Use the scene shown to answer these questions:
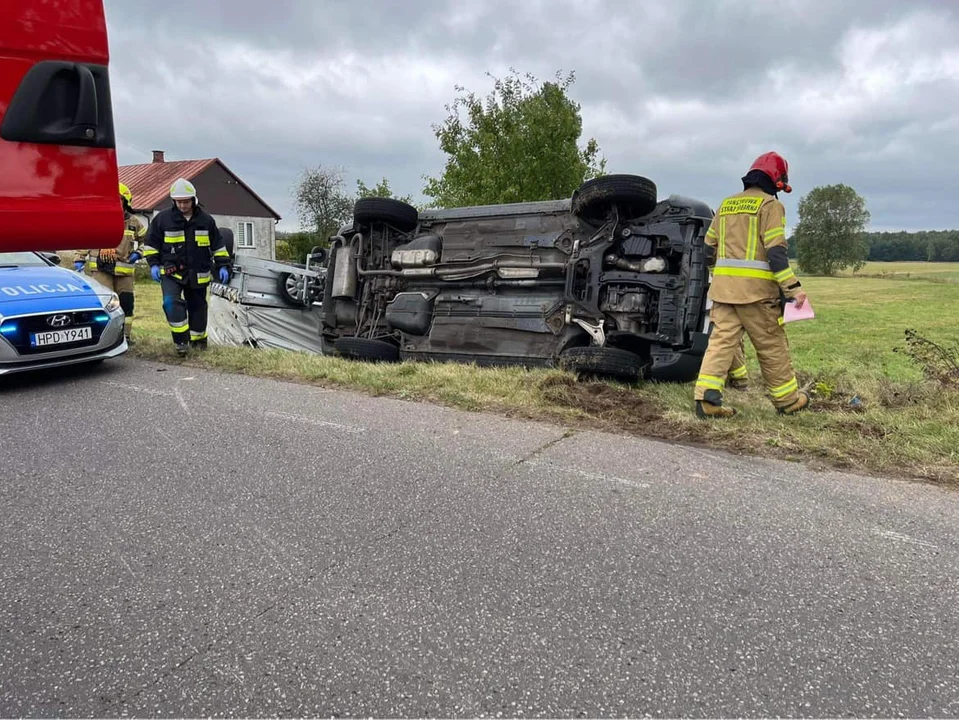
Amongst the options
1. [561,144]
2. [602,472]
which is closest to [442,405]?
[602,472]

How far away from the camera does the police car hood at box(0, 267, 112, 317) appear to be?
5426mm

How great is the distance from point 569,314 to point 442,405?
6.19ft

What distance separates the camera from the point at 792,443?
388 cm

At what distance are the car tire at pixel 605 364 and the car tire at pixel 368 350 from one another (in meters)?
2.29

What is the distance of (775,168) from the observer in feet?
15.5

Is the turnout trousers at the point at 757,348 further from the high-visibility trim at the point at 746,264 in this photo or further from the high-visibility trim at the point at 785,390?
the high-visibility trim at the point at 746,264

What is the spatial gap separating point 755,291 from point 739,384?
1.41 m

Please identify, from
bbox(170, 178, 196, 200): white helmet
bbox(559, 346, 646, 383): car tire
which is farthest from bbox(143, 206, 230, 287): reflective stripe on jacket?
bbox(559, 346, 646, 383): car tire

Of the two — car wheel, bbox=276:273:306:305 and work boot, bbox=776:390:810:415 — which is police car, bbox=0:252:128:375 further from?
work boot, bbox=776:390:810:415

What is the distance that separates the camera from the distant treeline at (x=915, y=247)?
228ft

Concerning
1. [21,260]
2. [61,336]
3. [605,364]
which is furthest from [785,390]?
[21,260]

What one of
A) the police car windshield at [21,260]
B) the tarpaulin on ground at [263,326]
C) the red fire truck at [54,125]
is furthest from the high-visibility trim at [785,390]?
the police car windshield at [21,260]

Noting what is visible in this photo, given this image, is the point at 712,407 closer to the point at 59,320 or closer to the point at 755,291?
the point at 755,291

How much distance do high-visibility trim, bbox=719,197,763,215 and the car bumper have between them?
18.1ft
